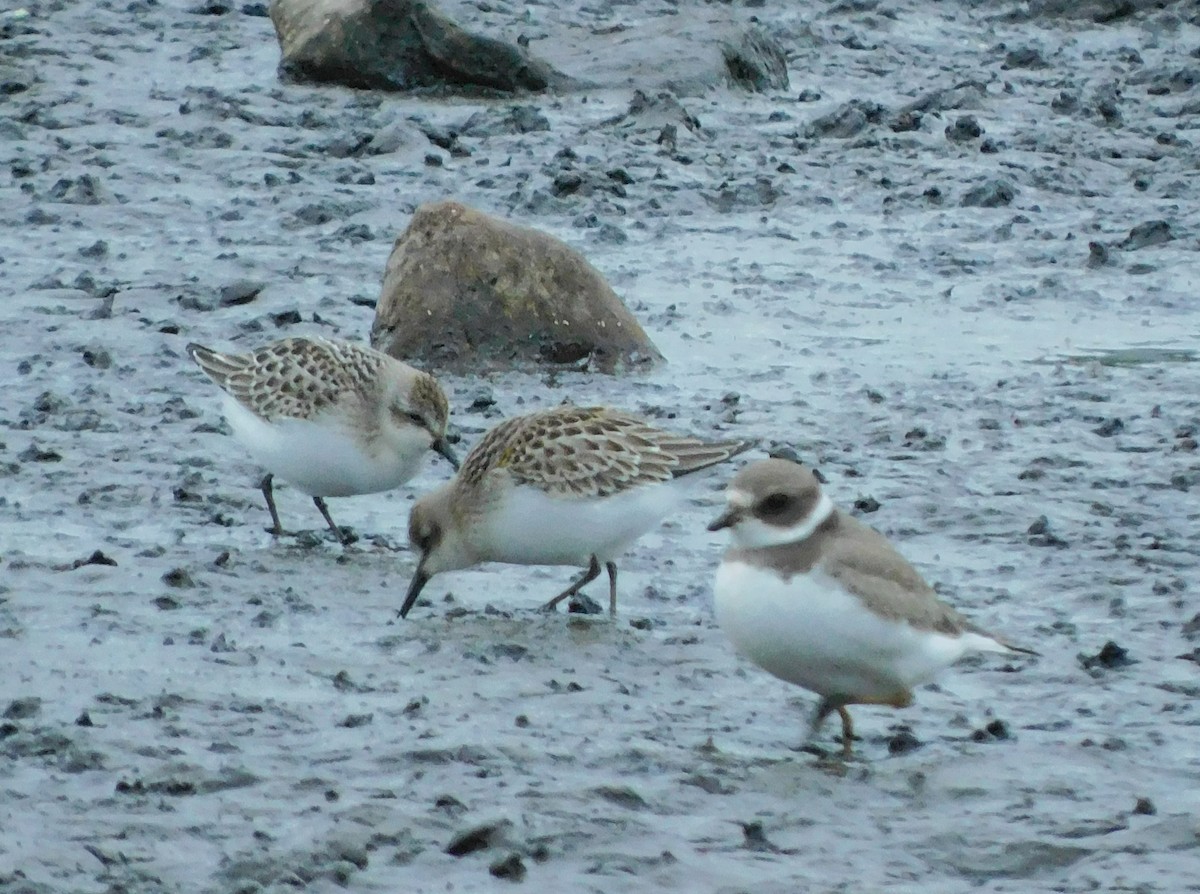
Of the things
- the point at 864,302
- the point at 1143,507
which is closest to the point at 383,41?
the point at 864,302

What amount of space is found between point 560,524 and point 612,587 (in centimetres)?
37

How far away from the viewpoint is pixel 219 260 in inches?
606

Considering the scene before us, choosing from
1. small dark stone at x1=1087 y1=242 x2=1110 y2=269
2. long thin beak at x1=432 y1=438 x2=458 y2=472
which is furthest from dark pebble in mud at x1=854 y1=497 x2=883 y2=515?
small dark stone at x1=1087 y1=242 x2=1110 y2=269

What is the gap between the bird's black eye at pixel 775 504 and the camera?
25.9ft

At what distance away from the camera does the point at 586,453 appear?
380 inches

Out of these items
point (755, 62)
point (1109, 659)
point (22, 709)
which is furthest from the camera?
point (755, 62)

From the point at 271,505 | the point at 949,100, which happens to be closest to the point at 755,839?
the point at 271,505

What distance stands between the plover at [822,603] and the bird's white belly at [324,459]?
2.83 metres

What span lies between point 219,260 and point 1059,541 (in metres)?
7.10

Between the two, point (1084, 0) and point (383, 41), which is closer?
point (383, 41)

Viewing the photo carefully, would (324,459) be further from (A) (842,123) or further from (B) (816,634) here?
(A) (842,123)

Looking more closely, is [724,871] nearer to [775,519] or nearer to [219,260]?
[775,519]

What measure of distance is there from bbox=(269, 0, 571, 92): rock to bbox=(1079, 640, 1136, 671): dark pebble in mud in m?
12.9

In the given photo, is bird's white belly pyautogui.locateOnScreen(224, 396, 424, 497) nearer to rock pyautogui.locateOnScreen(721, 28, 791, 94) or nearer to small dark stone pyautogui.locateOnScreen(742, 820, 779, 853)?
small dark stone pyautogui.locateOnScreen(742, 820, 779, 853)
